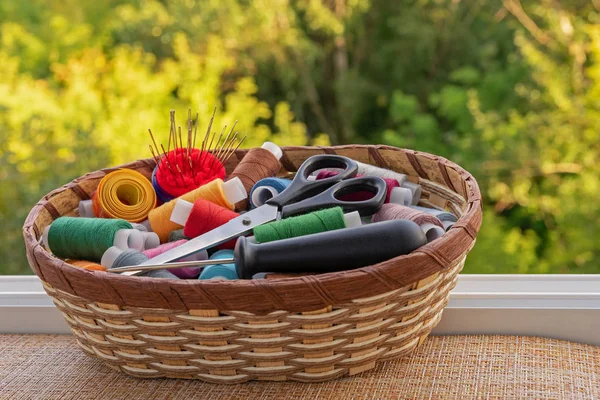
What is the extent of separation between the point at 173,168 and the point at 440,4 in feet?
10.1

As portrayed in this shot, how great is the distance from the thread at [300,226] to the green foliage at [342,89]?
6.94 feet

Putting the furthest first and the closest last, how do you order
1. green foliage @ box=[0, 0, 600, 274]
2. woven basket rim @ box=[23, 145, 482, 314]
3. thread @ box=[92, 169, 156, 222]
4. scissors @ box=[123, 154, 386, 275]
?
green foliage @ box=[0, 0, 600, 274] < thread @ box=[92, 169, 156, 222] < scissors @ box=[123, 154, 386, 275] < woven basket rim @ box=[23, 145, 482, 314]

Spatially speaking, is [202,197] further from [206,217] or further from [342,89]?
[342,89]

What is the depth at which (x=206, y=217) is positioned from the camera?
710 mm

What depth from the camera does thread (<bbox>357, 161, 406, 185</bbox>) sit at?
31.3 inches

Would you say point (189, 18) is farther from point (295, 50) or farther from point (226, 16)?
point (295, 50)

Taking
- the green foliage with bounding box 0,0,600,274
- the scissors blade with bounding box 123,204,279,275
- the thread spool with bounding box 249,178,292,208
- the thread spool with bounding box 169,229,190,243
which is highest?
the scissors blade with bounding box 123,204,279,275

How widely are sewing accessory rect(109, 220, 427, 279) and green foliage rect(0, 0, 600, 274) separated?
216 centimetres

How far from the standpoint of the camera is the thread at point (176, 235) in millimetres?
741

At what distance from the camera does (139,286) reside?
57cm

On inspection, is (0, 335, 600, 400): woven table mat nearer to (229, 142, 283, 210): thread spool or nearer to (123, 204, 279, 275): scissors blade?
(123, 204, 279, 275): scissors blade

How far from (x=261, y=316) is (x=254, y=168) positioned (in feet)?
A: 0.87

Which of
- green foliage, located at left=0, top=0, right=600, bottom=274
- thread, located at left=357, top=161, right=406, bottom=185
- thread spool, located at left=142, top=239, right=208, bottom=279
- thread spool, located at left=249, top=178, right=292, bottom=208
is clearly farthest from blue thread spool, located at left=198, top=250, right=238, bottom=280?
green foliage, located at left=0, top=0, right=600, bottom=274

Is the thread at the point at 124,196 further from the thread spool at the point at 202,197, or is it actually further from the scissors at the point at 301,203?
the scissors at the point at 301,203
